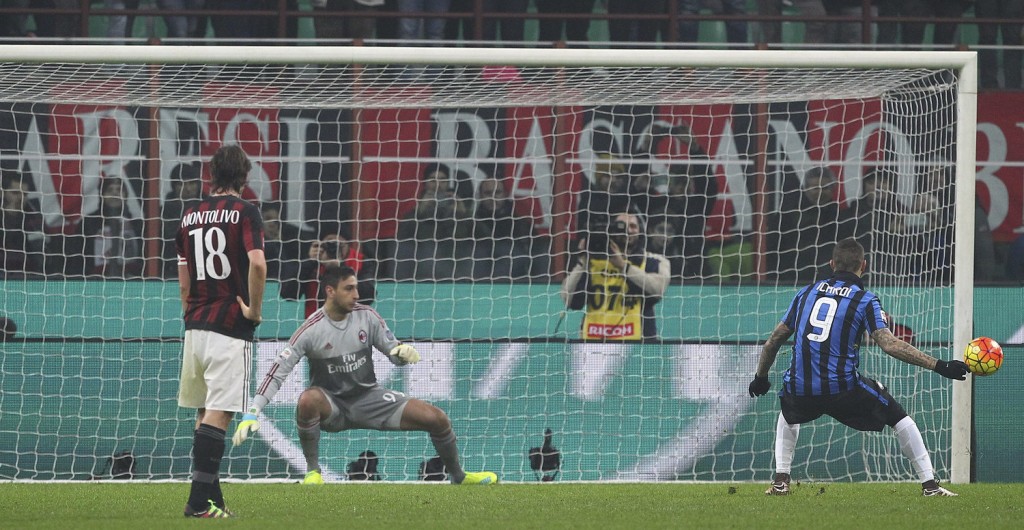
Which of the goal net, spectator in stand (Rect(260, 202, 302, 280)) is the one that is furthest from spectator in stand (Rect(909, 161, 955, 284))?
spectator in stand (Rect(260, 202, 302, 280))

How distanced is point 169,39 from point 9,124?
5.09 ft

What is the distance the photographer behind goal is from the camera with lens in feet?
0.03

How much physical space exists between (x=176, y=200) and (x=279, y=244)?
854mm

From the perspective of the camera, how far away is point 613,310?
9.02 meters

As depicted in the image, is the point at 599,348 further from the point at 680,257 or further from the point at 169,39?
the point at 169,39

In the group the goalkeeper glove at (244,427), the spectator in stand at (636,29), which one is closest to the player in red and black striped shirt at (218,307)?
the goalkeeper glove at (244,427)

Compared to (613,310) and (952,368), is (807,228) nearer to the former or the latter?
(613,310)

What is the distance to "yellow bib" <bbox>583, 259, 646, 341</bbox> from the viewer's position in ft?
29.4

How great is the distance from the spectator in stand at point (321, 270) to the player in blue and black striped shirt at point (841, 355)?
10.9ft

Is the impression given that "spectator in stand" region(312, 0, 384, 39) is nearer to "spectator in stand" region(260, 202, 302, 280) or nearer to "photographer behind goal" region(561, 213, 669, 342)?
"spectator in stand" region(260, 202, 302, 280)

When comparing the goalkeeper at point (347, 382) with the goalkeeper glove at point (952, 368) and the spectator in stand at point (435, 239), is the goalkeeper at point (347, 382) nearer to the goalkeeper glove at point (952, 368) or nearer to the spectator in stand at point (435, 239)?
the spectator in stand at point (435, 239)

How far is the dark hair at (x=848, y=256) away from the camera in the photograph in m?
6.75

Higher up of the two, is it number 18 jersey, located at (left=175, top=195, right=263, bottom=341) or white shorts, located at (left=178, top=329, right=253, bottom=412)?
number 18 jersey, located at (left=175, top=195, right=263, bottom=341)

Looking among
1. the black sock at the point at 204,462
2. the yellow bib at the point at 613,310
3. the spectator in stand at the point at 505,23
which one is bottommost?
the black sock at the point at 204,462
